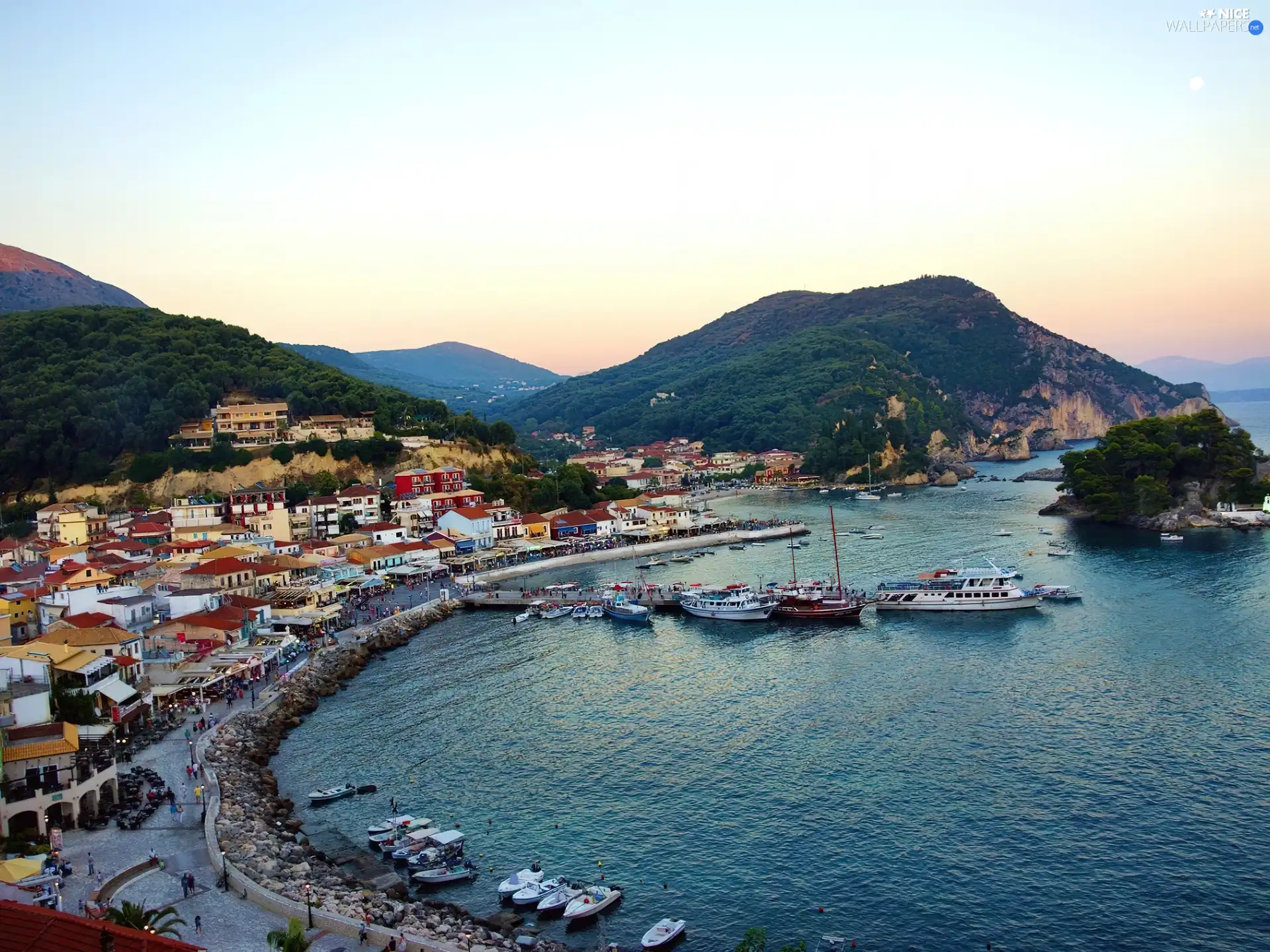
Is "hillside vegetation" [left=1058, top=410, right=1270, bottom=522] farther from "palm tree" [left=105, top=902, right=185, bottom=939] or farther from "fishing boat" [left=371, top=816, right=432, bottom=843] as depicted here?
"palm tree" [left=105, top=902, right=185, bottom=939]

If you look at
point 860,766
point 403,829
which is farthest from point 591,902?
point 860,766

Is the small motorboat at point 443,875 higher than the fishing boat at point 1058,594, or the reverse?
the fishing boat at point 1058,594

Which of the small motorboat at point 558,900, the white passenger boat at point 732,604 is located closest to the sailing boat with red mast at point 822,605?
the white passenger boat at point 732,604

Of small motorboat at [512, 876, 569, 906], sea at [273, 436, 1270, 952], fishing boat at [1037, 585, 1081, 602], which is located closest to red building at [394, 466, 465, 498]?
sea at [273, 436, 1270, 952]

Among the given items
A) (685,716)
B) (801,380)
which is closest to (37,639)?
(685,716)

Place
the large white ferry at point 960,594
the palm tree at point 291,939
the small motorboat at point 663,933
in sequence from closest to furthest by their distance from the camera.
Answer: the palm tree at point 291,939
the small motorboat at point 663,933
the large white ferry at point 960,594

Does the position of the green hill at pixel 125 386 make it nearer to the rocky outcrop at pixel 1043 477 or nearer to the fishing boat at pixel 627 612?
the fishing boat at pixel 627 612
